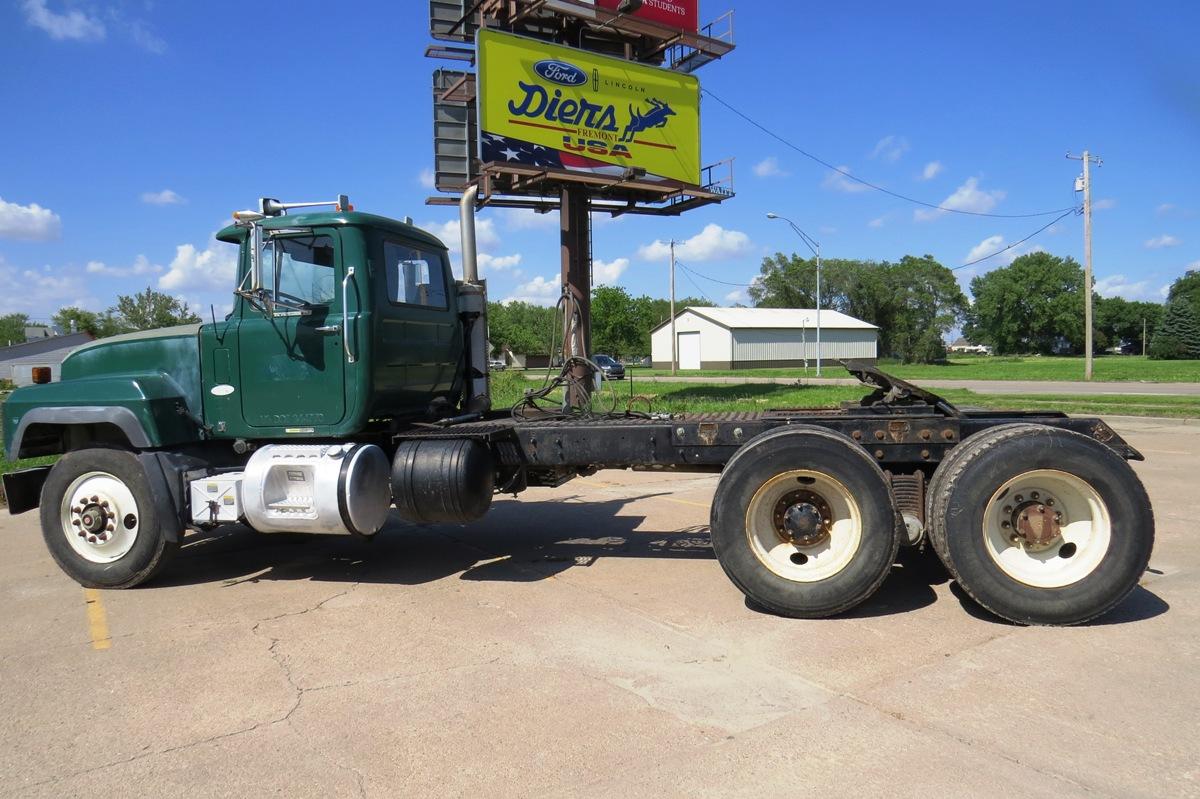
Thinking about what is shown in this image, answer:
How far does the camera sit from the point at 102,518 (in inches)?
242

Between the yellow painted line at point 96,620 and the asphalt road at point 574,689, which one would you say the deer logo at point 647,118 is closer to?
the asphalt road at point 574,689

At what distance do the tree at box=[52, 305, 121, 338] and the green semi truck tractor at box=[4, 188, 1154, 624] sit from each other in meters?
56.0

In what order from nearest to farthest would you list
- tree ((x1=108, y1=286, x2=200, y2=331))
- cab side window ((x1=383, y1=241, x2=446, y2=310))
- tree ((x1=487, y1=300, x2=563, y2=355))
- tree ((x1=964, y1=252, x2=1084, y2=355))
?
1. cab side window ((x1=383, y1=241, x2=446, y2=310))
2. tree ((x1=108, y1=286, x2=200, y2=331))
3. tree ((x1=487, y1=300, x2=563, y2=355))
4. tree ((x1=964, y1=252, x2=1084, y2=355))

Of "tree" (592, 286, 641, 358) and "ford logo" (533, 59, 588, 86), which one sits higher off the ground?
"ford logo" (533, 59, 588, 86)

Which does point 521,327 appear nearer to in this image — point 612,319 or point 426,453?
point 612,319

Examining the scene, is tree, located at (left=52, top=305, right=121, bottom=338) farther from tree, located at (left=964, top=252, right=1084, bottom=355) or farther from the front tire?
tree, located at (left=964, top=252, right=1084, bottom=355)

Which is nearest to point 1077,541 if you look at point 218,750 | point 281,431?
point 218,750

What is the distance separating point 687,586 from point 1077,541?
2.47m

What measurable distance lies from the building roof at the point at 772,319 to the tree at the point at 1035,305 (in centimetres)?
3729

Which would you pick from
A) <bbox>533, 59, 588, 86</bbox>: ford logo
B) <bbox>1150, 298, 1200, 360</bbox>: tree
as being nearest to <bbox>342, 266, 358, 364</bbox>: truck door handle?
<bbox>533, 59, 588, 86</bbox>: ford logo

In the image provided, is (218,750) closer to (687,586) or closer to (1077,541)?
(687,586)

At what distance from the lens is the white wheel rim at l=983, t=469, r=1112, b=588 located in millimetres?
4762

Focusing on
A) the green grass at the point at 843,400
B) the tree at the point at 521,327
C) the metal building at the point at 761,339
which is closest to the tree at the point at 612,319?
the metal building at the point at 761,339

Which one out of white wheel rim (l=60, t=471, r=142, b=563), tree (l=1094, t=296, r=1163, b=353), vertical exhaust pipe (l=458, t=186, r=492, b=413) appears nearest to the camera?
white wheel rim (l=60, t=471, r=142, b=563)
